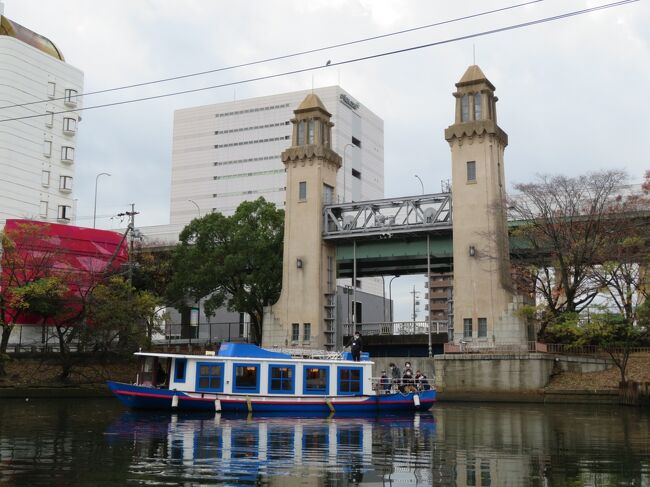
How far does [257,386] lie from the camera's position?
118 feet

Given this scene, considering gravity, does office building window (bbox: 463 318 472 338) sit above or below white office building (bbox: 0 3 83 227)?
below

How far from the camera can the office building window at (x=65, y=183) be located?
90.4 m

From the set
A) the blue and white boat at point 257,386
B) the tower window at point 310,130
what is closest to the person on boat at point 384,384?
the blue and white boat at point 257,386

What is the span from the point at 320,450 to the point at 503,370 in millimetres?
29657

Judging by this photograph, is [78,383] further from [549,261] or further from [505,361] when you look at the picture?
[549,261]

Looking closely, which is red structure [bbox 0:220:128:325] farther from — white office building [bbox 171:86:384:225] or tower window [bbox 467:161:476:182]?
white office building [bbox 171:86:384:225]

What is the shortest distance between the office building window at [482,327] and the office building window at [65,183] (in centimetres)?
5891

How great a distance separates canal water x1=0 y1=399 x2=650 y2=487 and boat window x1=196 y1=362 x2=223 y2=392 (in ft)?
6.41

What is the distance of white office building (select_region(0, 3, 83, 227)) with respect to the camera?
84.2 meters

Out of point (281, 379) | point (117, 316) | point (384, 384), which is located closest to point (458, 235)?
point (384, 384)

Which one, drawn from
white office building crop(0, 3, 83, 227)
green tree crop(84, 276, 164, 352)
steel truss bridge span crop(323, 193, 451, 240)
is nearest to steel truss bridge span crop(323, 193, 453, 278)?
steel truss bridge span crop(323, 193, 451, 240)

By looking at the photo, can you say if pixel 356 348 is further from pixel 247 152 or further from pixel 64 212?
pixel 247 152

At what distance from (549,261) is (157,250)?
39448mm

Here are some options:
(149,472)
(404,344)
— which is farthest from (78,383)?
(149,472)
